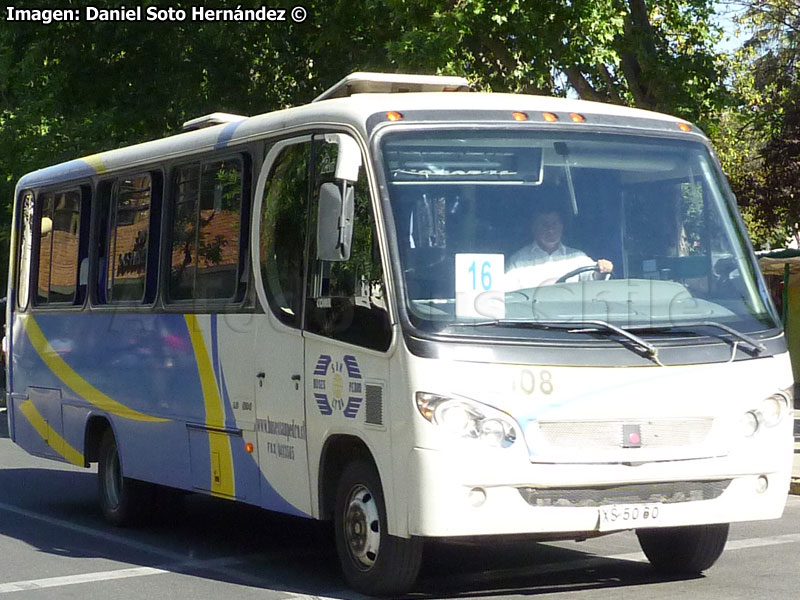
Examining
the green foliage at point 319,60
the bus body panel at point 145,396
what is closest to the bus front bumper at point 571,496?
the bus body panel at point 145,396

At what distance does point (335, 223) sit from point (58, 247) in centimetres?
541

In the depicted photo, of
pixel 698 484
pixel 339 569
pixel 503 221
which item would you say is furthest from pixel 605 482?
pixel 339 569

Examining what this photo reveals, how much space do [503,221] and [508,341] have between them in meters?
0.73

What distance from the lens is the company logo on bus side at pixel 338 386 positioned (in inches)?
308

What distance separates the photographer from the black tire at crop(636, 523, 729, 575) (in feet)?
27.8

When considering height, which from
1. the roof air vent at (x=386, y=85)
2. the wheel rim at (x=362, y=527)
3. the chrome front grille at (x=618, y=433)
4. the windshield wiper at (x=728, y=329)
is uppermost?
the roof air vent at (x=386, y=85)

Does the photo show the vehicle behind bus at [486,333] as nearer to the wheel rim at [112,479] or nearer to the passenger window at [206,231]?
the passenger window at [206,231]

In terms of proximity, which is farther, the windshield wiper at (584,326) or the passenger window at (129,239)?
the passenger window at (129,239)

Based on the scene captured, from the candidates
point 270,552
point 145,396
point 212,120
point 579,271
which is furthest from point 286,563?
point 212,120

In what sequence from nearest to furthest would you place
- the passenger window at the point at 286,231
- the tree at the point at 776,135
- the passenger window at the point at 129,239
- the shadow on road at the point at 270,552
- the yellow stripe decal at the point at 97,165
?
the shadow on road at the point at 270,552 < the passenger window at the point at 286,231 < the passenger window at the point at 129,239 < the yellow stripe decal at the point at 97,165 < the tree at the point at 776,135

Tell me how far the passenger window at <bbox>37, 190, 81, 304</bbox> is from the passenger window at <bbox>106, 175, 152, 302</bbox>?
779 mm

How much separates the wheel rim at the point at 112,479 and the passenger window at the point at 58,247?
137 cm

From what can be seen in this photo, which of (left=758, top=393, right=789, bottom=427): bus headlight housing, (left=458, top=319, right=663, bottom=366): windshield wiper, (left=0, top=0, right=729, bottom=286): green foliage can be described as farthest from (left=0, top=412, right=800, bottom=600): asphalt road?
(left=0, top=0, right=729, bottom=286): green foliage

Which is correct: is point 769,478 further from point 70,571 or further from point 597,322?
point 70,571
